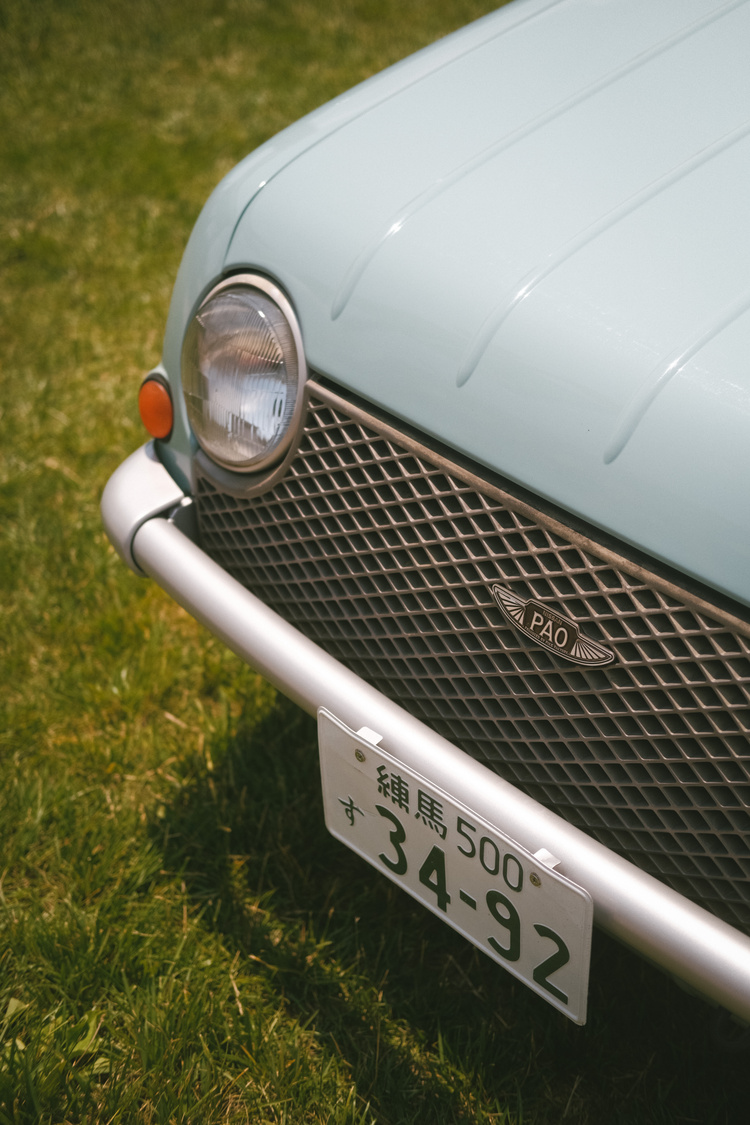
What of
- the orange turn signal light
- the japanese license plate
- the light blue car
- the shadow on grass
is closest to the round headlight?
the light blue car

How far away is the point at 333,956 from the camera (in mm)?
1892

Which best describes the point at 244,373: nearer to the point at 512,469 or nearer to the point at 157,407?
the point at 157,407

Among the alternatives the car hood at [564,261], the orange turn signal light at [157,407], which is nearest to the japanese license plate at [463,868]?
the car hood at [564,261]

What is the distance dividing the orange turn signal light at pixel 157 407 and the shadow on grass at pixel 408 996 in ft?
2.67

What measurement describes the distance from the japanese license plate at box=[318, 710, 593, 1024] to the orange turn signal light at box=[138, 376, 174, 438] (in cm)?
66

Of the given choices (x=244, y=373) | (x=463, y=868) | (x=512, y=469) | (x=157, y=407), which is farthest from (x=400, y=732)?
(x=157, y=407)

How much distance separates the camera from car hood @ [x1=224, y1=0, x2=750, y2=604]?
3.79 ft

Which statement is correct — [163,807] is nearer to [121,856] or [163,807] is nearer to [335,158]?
[121,856]

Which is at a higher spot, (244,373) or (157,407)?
(244,373)

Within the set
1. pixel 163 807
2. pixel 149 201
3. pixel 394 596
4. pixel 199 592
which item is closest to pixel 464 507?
pixel 394 596

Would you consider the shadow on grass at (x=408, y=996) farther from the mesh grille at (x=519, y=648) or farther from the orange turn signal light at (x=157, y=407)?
the orange turn signal light at (x=157, y=407)

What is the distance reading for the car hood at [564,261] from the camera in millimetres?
1155

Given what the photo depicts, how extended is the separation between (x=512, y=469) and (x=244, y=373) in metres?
0.52

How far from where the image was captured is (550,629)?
1257 millimetres
